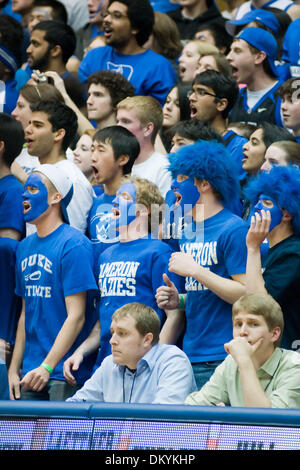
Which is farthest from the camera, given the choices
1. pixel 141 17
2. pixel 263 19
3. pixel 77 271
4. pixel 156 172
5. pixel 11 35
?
pixel 11 35

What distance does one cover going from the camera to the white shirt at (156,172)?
7.42 meters

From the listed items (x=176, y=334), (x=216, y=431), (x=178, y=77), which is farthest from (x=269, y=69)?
(x=216, y=431)

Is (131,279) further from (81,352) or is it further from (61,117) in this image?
(61,117)

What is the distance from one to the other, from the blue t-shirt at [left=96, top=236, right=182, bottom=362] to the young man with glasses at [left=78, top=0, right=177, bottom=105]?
10.1ft

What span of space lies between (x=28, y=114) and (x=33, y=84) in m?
0.39

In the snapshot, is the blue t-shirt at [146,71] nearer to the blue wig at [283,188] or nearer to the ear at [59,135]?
the ear at [59,135]

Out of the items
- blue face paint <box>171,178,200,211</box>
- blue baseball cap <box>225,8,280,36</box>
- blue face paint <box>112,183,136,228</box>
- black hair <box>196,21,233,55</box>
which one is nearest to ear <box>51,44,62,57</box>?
black hair <box>196,21,233,55</box>

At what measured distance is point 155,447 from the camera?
12.3ft

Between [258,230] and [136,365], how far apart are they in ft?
3.39

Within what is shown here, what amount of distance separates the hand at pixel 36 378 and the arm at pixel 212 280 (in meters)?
1.08

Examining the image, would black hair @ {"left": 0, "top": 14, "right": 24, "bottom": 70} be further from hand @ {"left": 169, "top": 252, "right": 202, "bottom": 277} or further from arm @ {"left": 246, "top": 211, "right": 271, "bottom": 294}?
arm @ {"left": 246, "top": 211, "right": 271, "bottom": 294}

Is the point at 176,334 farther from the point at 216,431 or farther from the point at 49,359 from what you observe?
the point at 216,431

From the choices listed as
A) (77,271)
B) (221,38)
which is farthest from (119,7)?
(77,271)

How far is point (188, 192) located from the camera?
645cm
